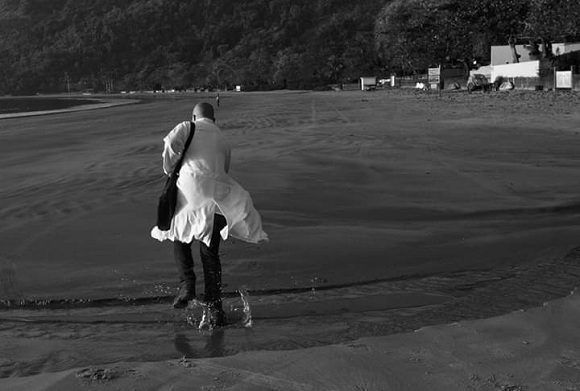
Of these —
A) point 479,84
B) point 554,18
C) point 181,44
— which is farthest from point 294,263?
point 181,44

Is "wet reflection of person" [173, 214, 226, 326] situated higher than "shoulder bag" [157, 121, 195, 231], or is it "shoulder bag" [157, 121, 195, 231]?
"shoulder bag" [157, 121, 195, 231]

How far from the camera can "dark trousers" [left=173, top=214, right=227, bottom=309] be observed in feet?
15.4

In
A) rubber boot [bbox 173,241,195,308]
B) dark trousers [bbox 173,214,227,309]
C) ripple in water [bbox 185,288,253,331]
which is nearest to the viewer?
dark trousers [bbox 173,214,227,309]

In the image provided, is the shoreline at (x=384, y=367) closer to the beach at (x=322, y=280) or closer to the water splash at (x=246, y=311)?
the beach at (x=322, y=280)

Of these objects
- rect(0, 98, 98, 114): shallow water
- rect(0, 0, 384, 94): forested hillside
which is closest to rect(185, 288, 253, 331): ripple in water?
rect(0, 98, 98, 114): shallow water

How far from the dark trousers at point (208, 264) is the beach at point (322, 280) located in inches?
11.2

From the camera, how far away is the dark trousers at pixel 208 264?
4.68 metres

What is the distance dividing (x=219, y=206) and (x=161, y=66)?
181m

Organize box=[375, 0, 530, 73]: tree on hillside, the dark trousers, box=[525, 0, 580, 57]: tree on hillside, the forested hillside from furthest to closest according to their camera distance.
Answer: the forested hillside < box=[375, 0, 530, 73]: tree on hillside < box=[525, 0, 580, 57]: tree on hillside < the dark trousers

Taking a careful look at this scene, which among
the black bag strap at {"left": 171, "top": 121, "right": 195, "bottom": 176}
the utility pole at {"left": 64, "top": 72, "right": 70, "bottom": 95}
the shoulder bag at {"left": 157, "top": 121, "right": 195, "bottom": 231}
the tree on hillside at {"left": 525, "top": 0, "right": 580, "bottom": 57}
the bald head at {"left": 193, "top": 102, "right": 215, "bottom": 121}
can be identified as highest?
the utility pole at {"left": 64, "top": 72, "right": 70, "bottom": 95}

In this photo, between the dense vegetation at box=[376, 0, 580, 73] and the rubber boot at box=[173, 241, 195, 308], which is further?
the dense vegetation at box=[376, 0, 580, 73]

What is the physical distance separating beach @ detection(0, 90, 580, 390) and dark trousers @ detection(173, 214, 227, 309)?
285 mm

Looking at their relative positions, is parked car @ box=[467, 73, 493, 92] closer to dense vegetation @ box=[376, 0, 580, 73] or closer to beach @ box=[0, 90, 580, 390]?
dense vegetation @ box=[376, 0, 580, 73]

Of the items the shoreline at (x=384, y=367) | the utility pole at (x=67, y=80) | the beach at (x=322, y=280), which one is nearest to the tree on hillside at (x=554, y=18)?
the beach at (x=322, y=280)
